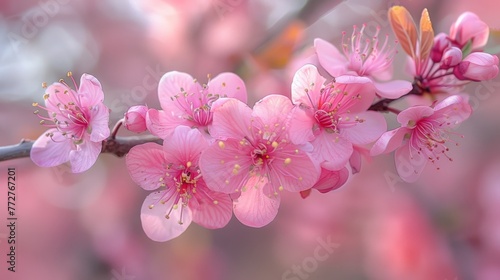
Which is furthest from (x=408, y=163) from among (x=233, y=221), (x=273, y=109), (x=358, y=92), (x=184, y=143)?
(x=233, y=221)

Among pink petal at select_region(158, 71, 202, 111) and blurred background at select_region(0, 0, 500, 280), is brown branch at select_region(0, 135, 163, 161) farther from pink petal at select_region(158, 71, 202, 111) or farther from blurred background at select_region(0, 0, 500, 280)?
blurred background at select_region(0, 0, 500, 280)

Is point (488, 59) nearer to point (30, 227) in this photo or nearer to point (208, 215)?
point (208, 215)

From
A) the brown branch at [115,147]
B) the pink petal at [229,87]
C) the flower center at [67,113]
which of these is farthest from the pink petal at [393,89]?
the flower center at [67,113]

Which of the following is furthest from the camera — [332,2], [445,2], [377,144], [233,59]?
[445,2]

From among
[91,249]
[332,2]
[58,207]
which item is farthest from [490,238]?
[58,207]

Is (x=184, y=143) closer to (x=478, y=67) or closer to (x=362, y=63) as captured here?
(x=362, y=63)

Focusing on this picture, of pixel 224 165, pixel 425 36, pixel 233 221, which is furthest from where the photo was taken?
pixel 233 221
